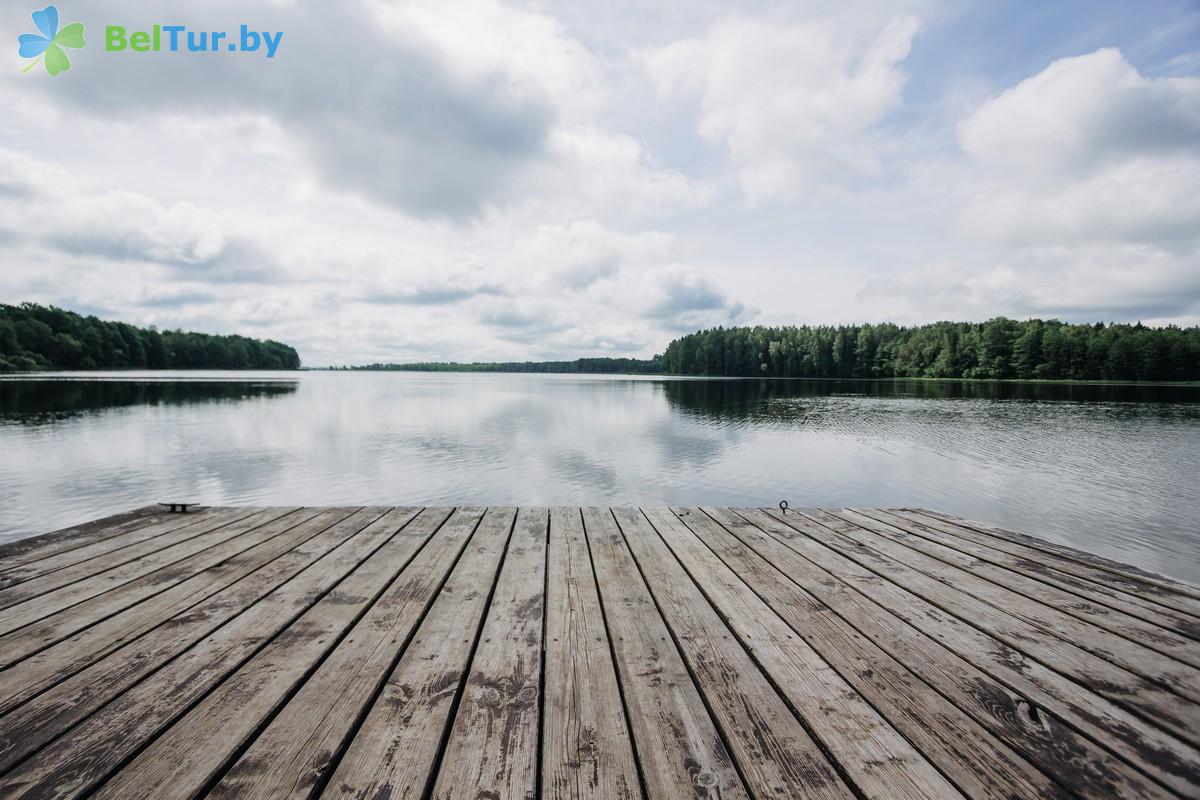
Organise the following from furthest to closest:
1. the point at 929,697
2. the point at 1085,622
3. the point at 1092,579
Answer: the point at 1092,579, the point at 1085,622, the point at 929,697

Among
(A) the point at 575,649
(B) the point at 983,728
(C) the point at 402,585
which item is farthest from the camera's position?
(C) the point at 402,585

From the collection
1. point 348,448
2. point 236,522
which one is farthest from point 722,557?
point 348,448

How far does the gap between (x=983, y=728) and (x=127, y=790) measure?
103 inches

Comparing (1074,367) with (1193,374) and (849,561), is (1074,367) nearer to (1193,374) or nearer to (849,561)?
(1193,374)

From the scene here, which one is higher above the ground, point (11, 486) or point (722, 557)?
point (722, 557)

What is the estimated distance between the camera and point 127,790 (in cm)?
144

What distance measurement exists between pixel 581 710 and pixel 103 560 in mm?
3418

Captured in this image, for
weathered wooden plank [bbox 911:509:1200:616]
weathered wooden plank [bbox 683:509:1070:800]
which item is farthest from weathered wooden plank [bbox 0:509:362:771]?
weathered wooden plank [bbox 911:509:1200:616]

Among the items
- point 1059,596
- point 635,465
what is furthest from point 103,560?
point 635,465

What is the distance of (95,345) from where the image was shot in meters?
82.6

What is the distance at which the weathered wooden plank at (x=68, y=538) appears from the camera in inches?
133

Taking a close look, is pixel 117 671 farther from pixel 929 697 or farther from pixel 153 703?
pixel 929 697

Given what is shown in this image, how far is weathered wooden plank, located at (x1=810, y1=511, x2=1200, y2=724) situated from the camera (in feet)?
6.35

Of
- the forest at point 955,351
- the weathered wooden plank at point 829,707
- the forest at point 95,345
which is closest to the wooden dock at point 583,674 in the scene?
the weathered wooden plank at point 829,707
